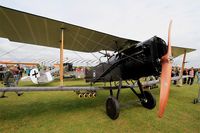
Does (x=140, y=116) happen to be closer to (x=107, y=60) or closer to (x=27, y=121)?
(x=107, y=60)

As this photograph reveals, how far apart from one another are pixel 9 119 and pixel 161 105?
4.62m

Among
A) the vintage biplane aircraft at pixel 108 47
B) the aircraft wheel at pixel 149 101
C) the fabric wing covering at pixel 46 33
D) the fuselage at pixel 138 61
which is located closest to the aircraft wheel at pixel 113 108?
the vintage biplane aircraft at pixel 108 47

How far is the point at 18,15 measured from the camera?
3957 mm

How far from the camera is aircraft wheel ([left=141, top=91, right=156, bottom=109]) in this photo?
544 centimetres

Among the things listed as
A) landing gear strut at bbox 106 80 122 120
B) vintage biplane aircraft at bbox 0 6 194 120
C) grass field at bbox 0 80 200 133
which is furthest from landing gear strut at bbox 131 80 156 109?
landing gear strut at bbox 106 80 122 120

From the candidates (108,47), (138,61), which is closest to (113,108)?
(138,61)

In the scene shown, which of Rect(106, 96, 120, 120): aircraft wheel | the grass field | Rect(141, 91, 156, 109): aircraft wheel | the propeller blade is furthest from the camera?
Rect(141, 91, 156, 109): aircraft wheel

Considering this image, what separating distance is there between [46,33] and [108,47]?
2.88 metres

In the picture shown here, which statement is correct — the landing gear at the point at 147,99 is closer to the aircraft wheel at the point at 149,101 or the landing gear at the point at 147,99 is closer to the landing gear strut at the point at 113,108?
the aircraft wheel at the point at 149,101

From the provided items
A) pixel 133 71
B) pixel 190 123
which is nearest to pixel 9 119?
pixel 133 71

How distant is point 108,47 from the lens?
6.63m

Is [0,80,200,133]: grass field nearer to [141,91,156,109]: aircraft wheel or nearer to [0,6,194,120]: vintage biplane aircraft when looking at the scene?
[141,91,156,109]: aircraft wheel

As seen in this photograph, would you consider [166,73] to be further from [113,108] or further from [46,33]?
[46,33]

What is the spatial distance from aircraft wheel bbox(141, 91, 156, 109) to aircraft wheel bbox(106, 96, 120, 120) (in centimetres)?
187
